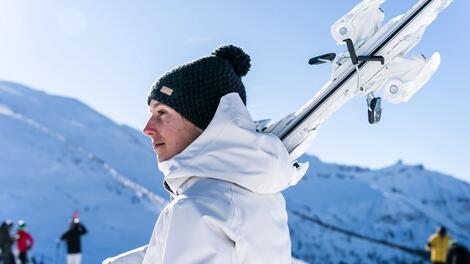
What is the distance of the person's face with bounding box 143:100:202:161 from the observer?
1.82 metres

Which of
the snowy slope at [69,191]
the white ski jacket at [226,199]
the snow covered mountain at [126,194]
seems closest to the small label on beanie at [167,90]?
the white ski jacket at [226,199]

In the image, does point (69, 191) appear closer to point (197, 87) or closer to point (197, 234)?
point (197, 87)

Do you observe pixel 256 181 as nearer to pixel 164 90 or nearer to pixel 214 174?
pixel 214 174

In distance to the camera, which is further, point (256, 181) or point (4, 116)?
point (4, 116)

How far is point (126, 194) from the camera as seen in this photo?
40.5 meters

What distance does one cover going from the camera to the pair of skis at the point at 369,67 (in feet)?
6.21

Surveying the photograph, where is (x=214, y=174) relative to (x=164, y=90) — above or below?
below

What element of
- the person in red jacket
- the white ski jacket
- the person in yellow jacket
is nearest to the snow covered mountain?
the person in yellow jacket

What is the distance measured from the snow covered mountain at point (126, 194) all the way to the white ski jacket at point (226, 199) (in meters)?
9.28

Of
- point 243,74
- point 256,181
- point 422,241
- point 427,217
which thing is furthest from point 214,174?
point 427,217

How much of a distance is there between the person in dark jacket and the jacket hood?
9.29m

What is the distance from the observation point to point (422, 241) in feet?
332

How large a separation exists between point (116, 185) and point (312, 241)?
40.2 meters

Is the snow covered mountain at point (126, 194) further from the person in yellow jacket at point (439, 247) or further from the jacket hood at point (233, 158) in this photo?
the jacket hood at point (233, 158)
